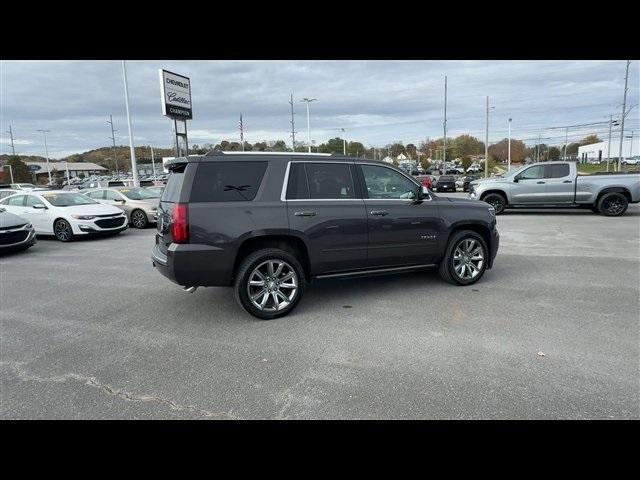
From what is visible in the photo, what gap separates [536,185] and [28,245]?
51.0ft

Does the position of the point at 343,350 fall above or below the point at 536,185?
below

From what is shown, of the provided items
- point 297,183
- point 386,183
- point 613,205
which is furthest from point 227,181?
point 613,205

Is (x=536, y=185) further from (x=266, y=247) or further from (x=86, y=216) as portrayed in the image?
(x=86, y=216)

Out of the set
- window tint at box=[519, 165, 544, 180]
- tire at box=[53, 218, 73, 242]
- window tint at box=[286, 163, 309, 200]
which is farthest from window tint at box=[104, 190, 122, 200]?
window tint at box=[519, 165, 544, 180]

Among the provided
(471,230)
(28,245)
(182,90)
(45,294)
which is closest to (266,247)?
(471,230)

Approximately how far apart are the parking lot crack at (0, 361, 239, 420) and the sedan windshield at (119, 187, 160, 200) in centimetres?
1151

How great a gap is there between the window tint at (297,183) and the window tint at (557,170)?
12.2 m

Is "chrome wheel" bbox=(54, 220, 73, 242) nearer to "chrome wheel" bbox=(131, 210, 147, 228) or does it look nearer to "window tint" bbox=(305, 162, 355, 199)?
"chrome wheel" bbox=(131, 210, 147, 228)

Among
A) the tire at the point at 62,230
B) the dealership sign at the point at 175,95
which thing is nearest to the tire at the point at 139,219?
the tire at the point at 62,230

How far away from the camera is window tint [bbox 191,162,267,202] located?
446 cm

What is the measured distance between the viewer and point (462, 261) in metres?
5.92

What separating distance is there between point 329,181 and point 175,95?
19.7m

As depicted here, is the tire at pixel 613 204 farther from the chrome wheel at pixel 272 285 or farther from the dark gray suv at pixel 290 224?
the chrome wheel at pixel 272 285
